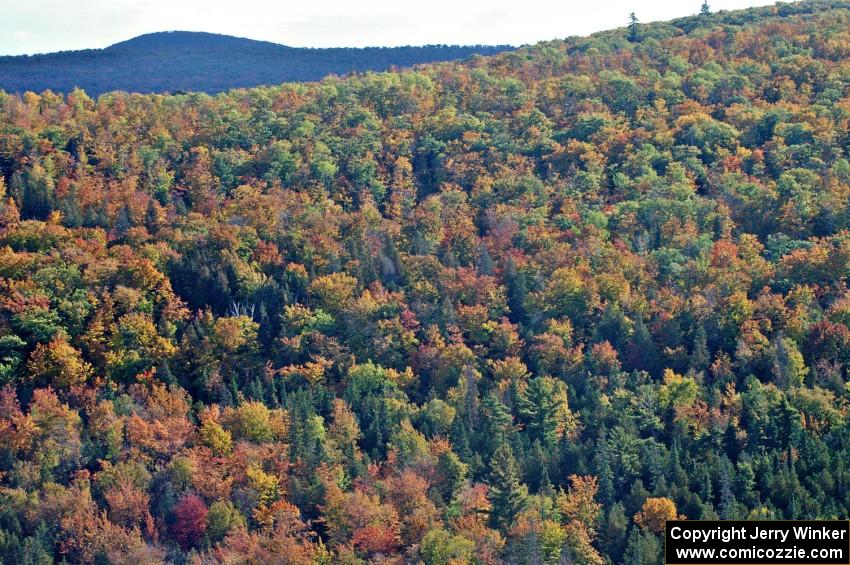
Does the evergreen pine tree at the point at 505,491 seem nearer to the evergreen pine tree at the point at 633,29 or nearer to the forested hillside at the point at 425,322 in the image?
the forested hillside at the point at 425,322

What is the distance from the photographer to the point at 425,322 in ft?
350

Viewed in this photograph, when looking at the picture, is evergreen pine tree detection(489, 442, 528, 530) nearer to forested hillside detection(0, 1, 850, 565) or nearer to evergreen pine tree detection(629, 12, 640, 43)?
forested hillside detection(0, 1, 850, 565)

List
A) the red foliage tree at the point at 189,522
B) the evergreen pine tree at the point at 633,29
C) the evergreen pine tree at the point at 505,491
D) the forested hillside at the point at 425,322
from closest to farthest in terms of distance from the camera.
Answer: the red foliage tree at the point at 189,522
the forested hillside at the point at 425,322
the evergreen pine tree at the point at 505,491
the evergreen pine tree at the point at 633,29

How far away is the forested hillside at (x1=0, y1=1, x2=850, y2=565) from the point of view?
268 feet

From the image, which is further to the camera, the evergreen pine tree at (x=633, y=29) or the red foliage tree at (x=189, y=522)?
the evergreen pine tree at (x=633, y=29)

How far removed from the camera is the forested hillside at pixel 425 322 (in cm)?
8156

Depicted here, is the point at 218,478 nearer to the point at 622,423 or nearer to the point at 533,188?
the point at 622,423

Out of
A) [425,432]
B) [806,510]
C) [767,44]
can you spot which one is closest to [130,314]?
[425,432]

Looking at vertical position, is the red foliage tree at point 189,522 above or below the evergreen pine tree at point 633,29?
below

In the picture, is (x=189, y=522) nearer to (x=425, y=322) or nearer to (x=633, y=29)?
(x=425, y=322)

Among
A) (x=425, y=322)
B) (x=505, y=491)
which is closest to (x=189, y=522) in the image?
(x=505, y=491)

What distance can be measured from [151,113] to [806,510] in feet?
339

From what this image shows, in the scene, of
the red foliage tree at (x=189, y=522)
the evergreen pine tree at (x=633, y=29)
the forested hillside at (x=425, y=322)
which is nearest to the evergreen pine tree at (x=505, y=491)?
the forested hillside at (x=425, y=322)

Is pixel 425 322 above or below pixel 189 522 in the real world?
above
